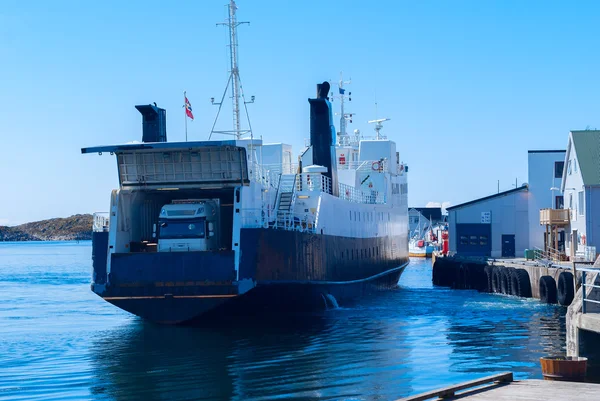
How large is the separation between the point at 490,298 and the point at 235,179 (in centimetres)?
1748

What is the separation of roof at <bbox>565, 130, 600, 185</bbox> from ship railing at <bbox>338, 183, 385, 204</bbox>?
33.0ft

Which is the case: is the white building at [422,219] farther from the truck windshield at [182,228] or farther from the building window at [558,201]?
the truck windshield at [182,228]

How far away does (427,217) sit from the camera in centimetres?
13625

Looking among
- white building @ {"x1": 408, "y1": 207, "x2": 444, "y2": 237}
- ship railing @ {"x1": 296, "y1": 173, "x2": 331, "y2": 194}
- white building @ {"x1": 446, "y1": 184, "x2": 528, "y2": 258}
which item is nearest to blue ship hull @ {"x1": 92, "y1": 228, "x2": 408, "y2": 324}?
ship railing @ {"x1": 296, "y1": 173, "x2": 331, "y2": 194}

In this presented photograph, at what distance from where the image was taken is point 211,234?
25781 millimetres

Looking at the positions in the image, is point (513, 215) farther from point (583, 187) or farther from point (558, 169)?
point (583, 187)

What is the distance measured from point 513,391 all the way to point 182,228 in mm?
14975

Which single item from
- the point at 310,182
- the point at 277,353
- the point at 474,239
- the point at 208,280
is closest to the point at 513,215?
the point at 474,239

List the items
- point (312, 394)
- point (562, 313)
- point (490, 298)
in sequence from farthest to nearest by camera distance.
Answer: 1. point (490, 298)
2. point (562, 313)
3. point (312, 394)

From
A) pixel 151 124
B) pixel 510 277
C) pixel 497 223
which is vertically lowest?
pixel 510 277

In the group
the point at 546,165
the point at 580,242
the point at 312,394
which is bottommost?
the point at 312,394

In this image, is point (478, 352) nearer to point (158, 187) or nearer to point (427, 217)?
point (158, 187)

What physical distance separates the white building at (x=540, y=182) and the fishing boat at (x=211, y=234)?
828 inches

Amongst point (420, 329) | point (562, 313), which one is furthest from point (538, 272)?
point (420, 329)
